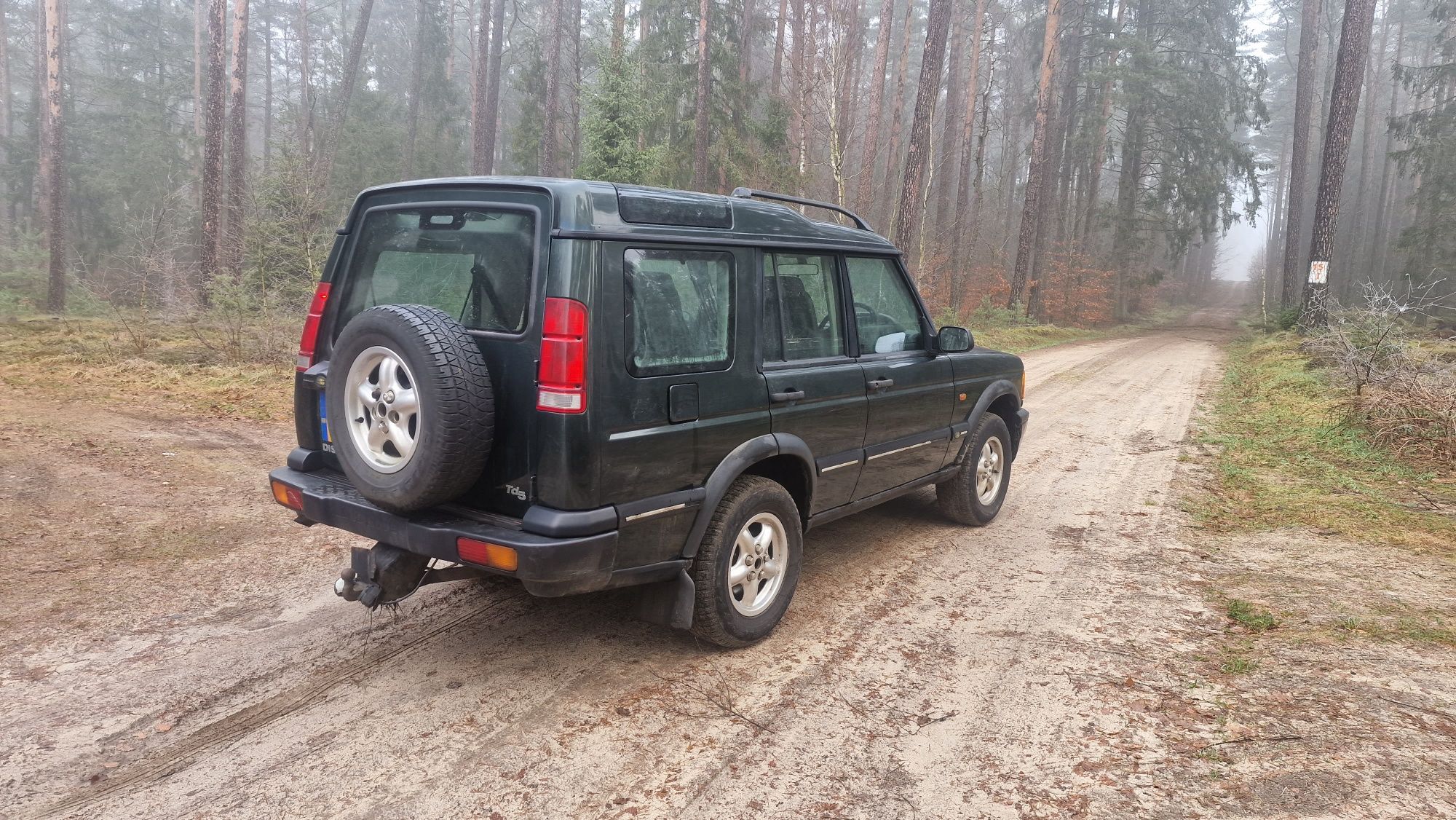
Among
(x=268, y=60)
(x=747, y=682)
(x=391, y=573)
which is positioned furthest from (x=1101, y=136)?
(x=268, y=60)

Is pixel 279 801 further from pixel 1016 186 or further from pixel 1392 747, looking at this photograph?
pixel 1016 186

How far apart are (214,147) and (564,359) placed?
15839 mm

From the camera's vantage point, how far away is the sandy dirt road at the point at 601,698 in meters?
2.84

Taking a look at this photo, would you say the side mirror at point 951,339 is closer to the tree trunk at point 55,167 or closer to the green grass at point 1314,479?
the green grass at point 1314,479

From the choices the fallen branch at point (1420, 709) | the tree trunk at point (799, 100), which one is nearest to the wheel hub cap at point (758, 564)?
the fallen branch at point (1420, 709)

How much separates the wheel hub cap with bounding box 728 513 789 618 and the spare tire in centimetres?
128

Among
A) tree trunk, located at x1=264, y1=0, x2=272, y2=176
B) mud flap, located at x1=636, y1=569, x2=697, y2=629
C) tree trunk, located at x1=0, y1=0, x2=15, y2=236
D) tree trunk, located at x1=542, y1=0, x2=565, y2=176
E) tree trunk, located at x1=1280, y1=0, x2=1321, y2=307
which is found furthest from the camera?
tree trunk, located at x1=264, y1=0, x2=272, y2=176

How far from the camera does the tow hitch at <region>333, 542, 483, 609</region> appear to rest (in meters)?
3.38

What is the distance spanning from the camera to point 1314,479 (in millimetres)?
7402

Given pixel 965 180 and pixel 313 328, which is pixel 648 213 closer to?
pixel 313 328

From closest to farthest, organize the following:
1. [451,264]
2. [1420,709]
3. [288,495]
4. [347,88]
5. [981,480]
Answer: [1420,709]
[451,264]
[288,495]
[981,480]
[347,88]

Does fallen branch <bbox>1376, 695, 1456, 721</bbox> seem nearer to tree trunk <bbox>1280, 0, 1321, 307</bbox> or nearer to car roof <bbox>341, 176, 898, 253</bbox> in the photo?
car roof <bbox>341, 176, 898, 253</bbox>

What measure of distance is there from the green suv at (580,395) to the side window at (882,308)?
27 cm

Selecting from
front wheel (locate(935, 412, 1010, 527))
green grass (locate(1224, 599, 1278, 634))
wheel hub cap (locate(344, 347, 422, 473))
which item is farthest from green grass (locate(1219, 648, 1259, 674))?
wheel hub cap (locate(344, 347, 422, 473))
